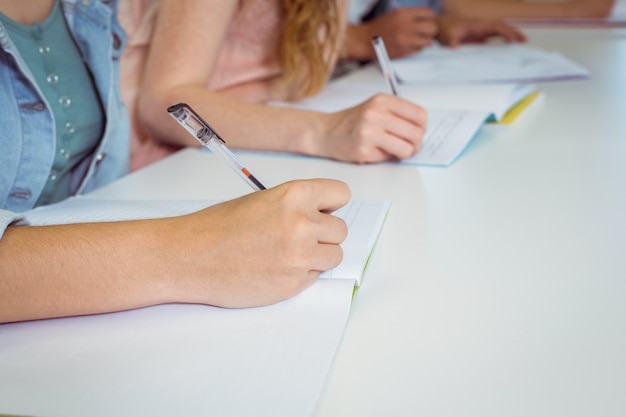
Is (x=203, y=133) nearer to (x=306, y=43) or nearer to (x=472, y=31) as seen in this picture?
(x=306, y=43)

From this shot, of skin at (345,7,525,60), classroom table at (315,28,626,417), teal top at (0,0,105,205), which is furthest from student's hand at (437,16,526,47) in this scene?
teal top at (0,0,105,205)

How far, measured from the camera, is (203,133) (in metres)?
0.59

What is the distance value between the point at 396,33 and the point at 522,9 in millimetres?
662

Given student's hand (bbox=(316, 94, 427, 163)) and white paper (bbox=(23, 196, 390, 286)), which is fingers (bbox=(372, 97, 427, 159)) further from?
white paper (bbox=(23, 196, 390, 286))

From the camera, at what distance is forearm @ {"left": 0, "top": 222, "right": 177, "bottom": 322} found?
0.54 meters

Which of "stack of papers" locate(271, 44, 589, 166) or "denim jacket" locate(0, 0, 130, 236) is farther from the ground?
"denim jacket" locate(0, 0, 130, 236)

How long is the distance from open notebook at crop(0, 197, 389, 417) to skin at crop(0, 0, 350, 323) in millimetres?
13

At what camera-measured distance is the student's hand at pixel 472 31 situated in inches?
62.4

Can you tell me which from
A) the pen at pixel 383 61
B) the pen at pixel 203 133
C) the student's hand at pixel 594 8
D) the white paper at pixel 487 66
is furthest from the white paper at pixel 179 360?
the student's hand at pixel 594 8

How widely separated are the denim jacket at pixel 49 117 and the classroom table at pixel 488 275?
9cm

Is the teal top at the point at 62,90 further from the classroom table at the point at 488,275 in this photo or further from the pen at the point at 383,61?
the pen at the point at 383,61

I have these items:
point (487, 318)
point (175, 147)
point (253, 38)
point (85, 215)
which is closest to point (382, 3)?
point (253, 38)

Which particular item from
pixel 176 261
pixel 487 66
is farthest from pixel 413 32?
pixel 176 261

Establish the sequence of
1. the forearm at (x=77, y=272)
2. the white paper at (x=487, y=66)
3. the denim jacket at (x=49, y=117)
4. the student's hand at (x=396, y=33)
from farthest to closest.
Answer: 1. the student's hand at (x=396, y=33)
2. the white paper at (x=487, y=66)
3. the denim jacket at (x=49, y=117)
4. the forearm at (x=77, y=272)
